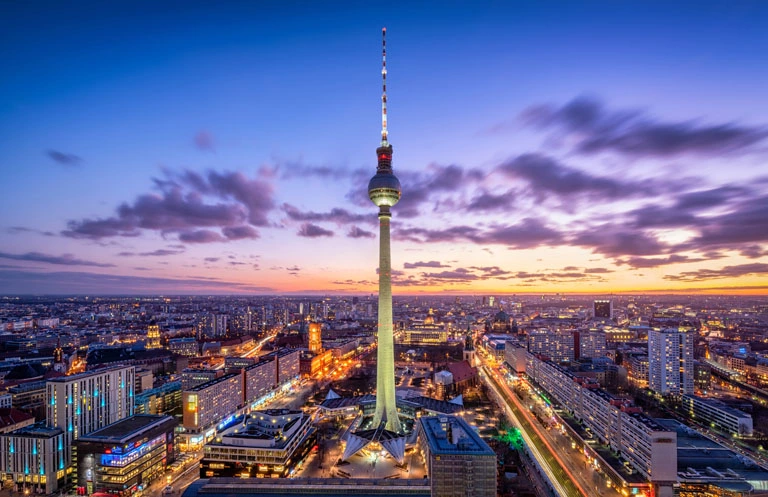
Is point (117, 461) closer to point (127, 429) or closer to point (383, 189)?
point (127, 429)

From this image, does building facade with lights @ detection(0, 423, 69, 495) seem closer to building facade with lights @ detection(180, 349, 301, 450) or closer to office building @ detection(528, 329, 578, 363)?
building facade with lights @ detection(180, 349, 301, 450)

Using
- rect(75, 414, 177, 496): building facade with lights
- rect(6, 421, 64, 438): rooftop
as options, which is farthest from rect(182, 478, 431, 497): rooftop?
rect(6, 421, 64, 438): rooftop

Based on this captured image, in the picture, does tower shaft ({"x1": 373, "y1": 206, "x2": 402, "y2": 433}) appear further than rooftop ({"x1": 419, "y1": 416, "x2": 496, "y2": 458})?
Yes

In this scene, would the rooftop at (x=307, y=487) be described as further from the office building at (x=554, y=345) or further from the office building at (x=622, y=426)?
the office building at (x=554, y=345)

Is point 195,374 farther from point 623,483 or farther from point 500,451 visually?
point 623,483

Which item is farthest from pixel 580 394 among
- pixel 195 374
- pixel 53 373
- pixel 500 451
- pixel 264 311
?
pixel 264 311
